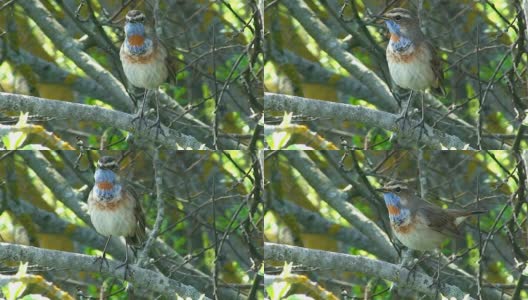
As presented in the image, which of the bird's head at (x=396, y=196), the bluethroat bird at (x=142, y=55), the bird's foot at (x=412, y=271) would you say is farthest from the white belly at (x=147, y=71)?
the bird's foot at (x=412, y=271)

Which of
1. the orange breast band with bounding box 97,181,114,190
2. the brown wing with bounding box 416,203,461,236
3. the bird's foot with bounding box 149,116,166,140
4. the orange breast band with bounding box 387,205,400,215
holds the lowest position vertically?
the brown wing with bounding box 416,203,461,236

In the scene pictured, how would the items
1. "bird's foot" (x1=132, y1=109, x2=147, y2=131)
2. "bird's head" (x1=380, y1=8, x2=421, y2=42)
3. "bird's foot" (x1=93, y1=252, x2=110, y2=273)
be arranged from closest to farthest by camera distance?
"bird's head" (x1=380, y1=8, x2=421, y2=42) < "bird's foot" (x1=132, y1=109, x2=147, y2=131) < "bird's foot" (x1=93, y1=252, x2=110, y2=273)

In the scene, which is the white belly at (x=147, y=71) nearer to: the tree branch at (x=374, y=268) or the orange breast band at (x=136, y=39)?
the orange breast band at (x=136, y=39)

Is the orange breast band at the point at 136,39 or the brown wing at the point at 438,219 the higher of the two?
the orange breast band at the point at 136,39

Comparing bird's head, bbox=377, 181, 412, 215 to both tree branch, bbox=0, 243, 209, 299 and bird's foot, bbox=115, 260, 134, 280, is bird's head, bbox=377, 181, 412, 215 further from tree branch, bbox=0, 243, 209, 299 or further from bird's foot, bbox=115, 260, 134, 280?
bird's foot, bbox=115, 260, 134, 280

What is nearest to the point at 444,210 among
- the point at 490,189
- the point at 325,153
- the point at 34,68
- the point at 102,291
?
the point at 490,189

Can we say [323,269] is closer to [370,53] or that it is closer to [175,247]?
[175,247]

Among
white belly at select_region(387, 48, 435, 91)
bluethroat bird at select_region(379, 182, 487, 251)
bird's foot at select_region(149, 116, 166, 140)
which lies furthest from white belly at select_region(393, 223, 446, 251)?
bird's foot at select_region(149, 116, 166, 140)

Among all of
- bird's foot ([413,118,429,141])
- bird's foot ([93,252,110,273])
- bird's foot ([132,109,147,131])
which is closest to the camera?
bird's foot ([413,118,429,141])
